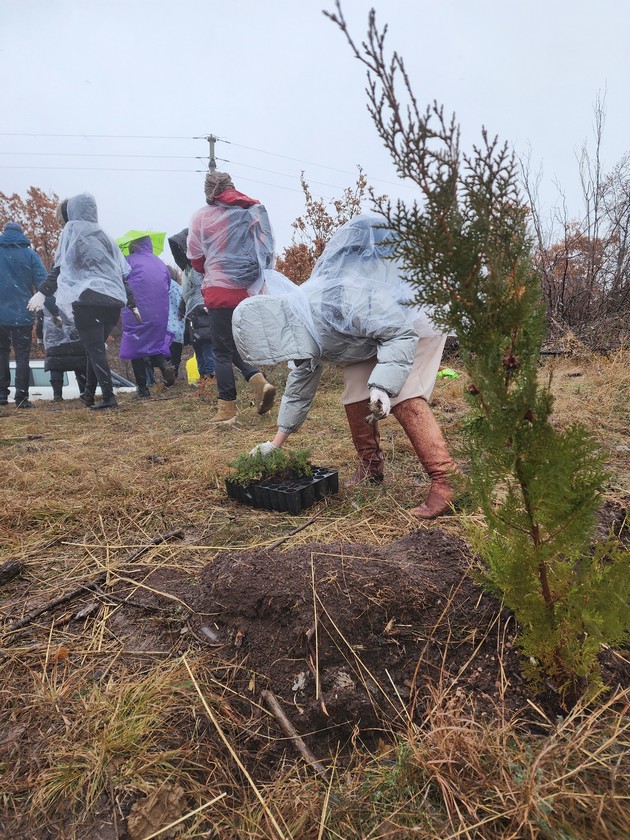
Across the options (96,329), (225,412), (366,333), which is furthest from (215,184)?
(366,333)

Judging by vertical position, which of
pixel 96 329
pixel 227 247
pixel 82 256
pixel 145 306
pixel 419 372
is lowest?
pixel 419 372

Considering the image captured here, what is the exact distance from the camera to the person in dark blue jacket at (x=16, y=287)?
7254mm

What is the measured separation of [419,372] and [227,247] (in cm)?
350

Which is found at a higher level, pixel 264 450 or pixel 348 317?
pixel 348 317

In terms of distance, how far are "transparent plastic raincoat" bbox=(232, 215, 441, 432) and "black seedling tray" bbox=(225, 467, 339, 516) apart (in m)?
0.71

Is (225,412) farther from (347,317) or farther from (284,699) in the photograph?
(284,699)

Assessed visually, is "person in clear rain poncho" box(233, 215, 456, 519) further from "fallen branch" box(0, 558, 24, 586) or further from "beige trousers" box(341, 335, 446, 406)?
"fallen branch" box(0, 558, 24, 586)

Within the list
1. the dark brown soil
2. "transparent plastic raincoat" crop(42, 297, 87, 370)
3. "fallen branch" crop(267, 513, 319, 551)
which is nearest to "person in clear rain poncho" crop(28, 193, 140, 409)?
"transparent plastic raincoat" crop(42, 297, 87, 370)

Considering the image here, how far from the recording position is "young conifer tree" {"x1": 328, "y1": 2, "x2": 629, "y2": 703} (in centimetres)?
108

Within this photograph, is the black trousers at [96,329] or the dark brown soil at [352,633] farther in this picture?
the black trousers at [96,329]

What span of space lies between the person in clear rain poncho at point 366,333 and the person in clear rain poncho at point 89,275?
448 cm

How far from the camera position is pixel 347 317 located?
2.73 meters

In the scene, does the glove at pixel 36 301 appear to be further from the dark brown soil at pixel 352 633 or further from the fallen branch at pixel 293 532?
the dark brown soil at pixel 352 633

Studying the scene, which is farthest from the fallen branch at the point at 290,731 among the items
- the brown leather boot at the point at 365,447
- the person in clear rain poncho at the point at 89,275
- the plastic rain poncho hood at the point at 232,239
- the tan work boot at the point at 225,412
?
the person in clear rain poncho at the point at 89,275
